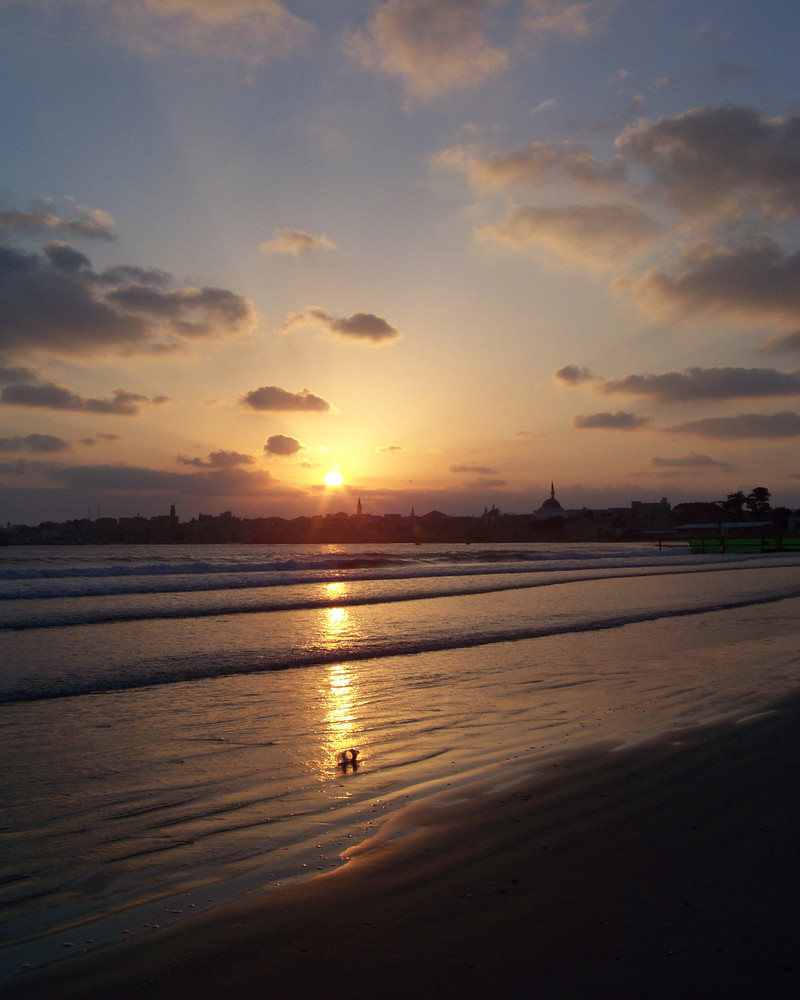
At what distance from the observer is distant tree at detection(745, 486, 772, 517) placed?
512ft

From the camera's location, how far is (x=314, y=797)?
5.12m

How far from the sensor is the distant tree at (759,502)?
156125mm

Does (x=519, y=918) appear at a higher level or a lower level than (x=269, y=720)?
higher

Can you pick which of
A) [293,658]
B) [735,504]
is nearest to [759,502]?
[735,504]

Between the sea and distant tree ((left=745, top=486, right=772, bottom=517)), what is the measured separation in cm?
15479

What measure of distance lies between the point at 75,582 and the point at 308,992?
28.2 meters

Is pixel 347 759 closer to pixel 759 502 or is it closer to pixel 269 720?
pixel 269 720

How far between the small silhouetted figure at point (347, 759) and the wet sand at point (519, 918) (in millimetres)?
1112

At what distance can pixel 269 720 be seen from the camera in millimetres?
7609

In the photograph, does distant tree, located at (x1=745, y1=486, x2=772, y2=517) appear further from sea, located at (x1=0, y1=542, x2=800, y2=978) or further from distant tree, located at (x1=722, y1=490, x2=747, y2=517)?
sea, located at (x1=0, y1=542, x2=800, y2=978)

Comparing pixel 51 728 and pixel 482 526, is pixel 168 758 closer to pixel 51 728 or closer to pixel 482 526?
pixel 51 728

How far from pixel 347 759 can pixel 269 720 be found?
6.07 feet

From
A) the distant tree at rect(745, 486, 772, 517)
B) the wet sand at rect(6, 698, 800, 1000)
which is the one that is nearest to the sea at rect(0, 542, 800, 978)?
the wet sand at rect(6, 698, 800, 1000)

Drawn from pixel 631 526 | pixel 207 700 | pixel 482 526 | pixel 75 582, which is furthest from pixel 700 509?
pixel 207 700
